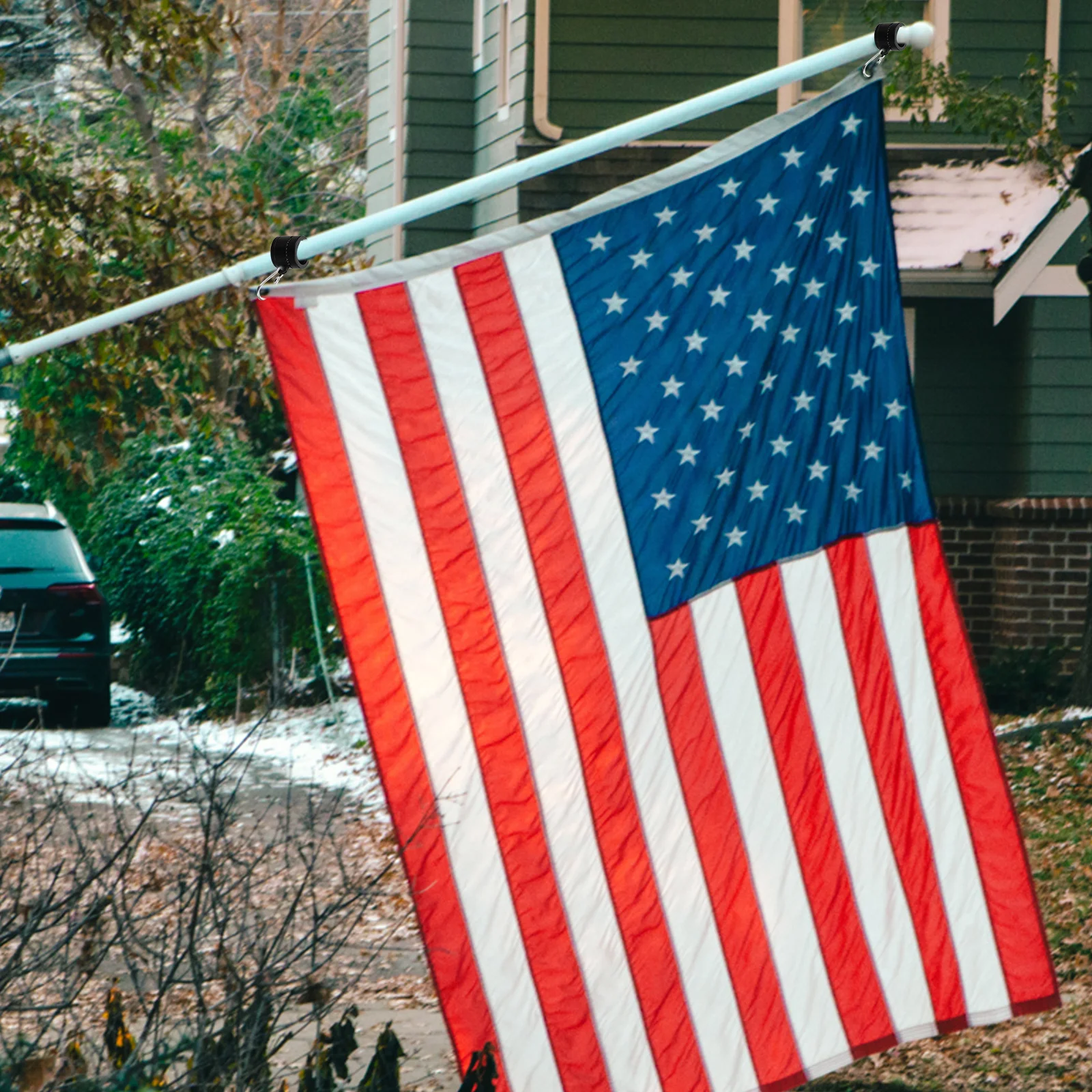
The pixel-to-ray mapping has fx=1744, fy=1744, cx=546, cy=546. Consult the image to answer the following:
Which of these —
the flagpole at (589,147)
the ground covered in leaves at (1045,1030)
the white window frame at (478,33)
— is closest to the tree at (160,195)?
the white window frame at (478,33)

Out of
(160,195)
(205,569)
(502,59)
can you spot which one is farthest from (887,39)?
(502,59)

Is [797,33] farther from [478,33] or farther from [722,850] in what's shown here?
[722,850]

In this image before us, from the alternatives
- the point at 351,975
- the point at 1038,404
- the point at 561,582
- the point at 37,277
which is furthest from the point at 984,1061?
the point at 1038,404

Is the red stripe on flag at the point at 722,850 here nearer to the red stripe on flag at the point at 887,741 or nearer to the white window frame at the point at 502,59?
the red stripe on flag at the point at 887,741

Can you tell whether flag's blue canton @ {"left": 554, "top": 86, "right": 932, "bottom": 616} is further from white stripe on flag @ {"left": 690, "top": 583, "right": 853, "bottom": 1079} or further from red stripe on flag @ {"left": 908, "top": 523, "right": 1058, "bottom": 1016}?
red stripe on flag @ {"left": 908, "top": 523, "right": 1058, "bottom": 1016}

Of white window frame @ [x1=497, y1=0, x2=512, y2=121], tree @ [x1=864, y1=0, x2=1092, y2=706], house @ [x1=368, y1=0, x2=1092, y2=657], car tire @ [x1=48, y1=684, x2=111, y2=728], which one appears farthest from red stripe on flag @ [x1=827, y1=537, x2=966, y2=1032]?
white window frame @ [x1=497, y1=0, x2=512, y2=121]

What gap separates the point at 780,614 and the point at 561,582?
59 centimetres

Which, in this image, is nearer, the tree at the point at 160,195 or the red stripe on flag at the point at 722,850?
the red stripe on flag at the point at 722,850

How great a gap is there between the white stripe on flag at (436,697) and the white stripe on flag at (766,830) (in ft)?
2.11

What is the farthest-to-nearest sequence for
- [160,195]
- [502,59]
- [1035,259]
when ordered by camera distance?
1. [502,59]
2. [1035,259]
3. [160,195]

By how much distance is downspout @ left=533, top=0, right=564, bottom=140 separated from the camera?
1416cm

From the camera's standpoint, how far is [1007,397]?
14.0 m

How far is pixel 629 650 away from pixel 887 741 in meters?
0.73

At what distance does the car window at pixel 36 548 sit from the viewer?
13.3 meters
